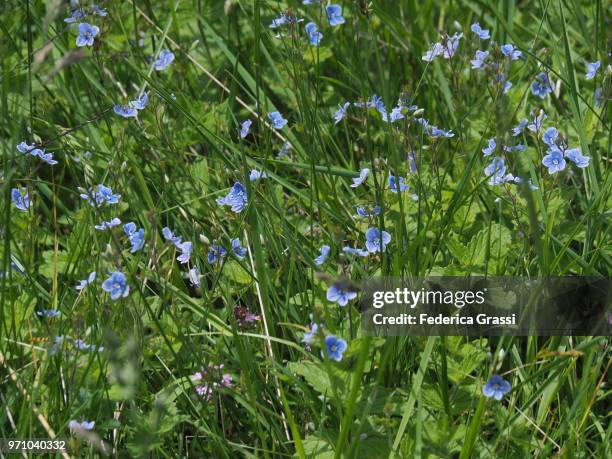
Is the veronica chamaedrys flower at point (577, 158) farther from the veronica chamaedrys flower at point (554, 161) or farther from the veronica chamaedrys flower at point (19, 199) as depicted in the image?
the veronica chamaedrys flower at point (19, 199)

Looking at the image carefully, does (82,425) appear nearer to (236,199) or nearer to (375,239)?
(236,199)

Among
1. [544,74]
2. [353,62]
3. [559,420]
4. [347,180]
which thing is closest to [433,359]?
[559,420]

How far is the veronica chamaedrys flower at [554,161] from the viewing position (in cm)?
270

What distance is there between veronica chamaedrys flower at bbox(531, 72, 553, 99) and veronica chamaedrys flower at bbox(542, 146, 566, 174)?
645 millimetres

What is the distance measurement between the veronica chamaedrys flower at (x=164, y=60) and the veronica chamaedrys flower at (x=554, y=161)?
1568 mm

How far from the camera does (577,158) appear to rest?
2.72 meters

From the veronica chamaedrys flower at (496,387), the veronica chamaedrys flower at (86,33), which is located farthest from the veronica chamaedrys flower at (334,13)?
the veronica chamaedrys flower at (496,387)

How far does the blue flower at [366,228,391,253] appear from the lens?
8.36 feet

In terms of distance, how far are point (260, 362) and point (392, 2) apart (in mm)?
2245

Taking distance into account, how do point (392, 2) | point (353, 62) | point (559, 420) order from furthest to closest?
point (392, 2), point (353, 62), point (559, 420)

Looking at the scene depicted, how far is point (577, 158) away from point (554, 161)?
0.08 meters

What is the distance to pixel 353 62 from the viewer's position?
12.2 feet

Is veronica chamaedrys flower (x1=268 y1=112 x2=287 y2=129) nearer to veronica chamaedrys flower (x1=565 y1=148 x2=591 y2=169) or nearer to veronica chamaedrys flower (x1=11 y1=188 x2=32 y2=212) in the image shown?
veronica chamaedrys flower (x1=11 y1=188 x2=32 y2=212)

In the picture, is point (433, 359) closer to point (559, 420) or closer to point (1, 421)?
point (559, 420)
